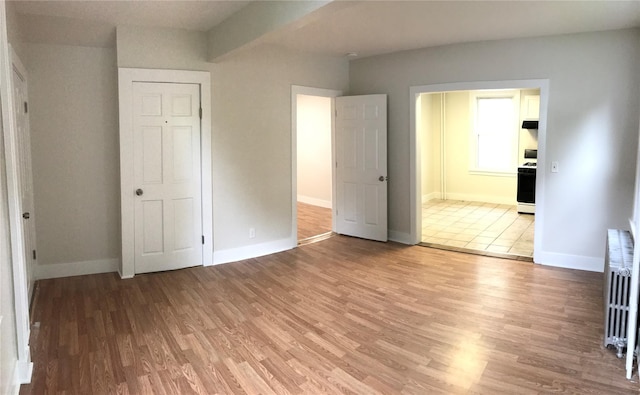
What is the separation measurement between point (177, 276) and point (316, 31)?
2.96 meters

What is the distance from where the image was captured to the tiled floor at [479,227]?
589cm

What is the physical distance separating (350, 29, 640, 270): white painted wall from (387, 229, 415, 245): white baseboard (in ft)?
5.31

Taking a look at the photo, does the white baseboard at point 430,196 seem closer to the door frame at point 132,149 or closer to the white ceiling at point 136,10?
the door frame at point 132,149

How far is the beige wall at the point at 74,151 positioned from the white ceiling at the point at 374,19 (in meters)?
0.27

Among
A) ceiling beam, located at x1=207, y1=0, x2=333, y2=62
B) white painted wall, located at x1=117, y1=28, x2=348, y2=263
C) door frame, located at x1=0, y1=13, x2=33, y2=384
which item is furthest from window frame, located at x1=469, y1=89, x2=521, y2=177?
door frame, located at x1=0, y1=13, x2=33, y2=384

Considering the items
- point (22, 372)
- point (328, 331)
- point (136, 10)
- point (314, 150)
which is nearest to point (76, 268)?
point (22, 372)

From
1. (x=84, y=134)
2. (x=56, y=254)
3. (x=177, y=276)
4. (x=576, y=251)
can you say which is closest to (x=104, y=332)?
(x=177, y=276)

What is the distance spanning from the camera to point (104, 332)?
3.36 metres

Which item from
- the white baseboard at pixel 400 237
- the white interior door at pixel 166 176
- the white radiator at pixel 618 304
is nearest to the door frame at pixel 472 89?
the white baseboard at pixel 400 237

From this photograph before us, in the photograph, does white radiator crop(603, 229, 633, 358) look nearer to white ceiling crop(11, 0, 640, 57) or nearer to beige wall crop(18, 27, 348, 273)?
white ceiling crop(11, 0, 640, 57)

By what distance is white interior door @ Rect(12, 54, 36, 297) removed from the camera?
12.2 ft

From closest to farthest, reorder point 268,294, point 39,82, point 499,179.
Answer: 1. point 268,294
2. point 39,82
3. point 499,179

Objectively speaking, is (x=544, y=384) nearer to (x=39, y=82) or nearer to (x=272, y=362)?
(x=272, y=362)

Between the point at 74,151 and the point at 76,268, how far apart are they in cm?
125
